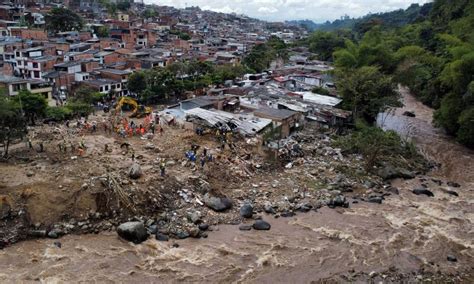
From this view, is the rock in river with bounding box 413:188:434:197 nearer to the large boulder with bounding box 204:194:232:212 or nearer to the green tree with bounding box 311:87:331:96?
the large boulder with bounding box 204:194:232:212

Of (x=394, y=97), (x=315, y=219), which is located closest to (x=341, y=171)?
(x=315, y=219)

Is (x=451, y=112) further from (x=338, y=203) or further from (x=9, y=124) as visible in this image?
(x=9, y=124)

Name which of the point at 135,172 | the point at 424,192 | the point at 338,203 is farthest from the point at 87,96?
the point at 424,192

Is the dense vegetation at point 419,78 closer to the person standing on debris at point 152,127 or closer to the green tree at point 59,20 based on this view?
the person standing on debris at point 152,127

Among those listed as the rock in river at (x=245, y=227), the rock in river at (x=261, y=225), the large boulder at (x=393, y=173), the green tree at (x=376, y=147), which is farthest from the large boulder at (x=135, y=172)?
the large boulder at (x=393, y=173)

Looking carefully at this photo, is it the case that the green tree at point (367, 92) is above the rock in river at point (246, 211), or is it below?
above

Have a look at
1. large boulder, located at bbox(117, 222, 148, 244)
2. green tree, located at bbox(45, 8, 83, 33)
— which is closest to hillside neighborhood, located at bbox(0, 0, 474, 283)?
large boulder, located at bbox(117, 222, 148, 244)
